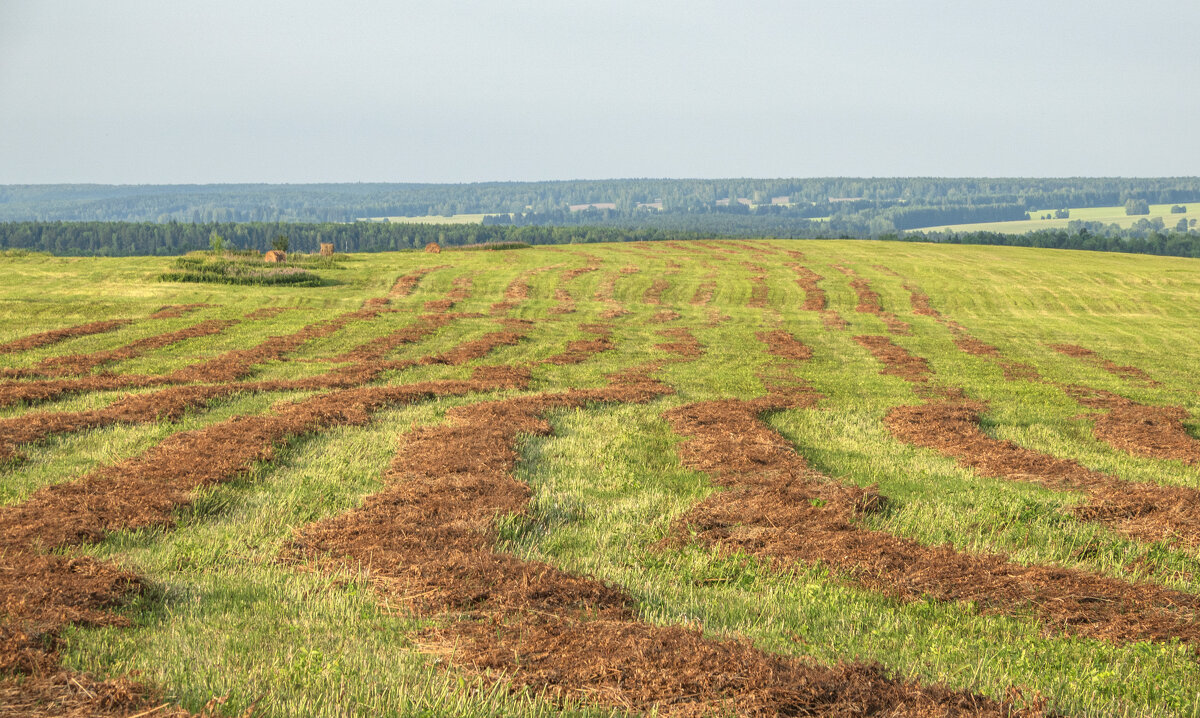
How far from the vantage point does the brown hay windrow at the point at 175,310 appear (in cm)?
3941

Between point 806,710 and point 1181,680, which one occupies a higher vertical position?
point 806,710

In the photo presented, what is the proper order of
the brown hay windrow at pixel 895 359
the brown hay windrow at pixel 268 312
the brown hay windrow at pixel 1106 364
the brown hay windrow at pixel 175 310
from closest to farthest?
the brown hay windrow at pixel 895 359 < the brown hay windrow at pixel 1106 364 < the brown hay windrow at pixel 175 310 < the brown hay windrow at pixel 268 312

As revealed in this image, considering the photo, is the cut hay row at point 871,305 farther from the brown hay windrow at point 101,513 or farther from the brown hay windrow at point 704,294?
the brown hay windrow at point 101,513

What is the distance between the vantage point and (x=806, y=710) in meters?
6.14

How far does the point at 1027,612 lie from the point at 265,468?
11950 mm

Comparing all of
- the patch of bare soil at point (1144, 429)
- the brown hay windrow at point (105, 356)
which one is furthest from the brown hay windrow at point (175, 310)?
the patch of bare soil at point (1144, 429)

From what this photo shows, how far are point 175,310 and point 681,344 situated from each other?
82.4 ft

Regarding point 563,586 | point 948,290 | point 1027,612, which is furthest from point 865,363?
point 948,290

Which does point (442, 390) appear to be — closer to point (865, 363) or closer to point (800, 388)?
point (800, 388)

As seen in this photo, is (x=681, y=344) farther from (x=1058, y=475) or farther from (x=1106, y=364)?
(x=1058, y=475)

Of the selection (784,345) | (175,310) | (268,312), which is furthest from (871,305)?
(175,310)

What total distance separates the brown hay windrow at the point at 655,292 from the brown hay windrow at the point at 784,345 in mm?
14049

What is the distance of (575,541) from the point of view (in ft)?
38.2

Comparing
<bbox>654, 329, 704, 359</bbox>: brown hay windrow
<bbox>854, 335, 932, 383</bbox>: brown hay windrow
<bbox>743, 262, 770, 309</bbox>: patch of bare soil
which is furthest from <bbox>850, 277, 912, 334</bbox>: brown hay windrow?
<bbox>654, 329, 704, 359</bbox>: brown hay windrow
